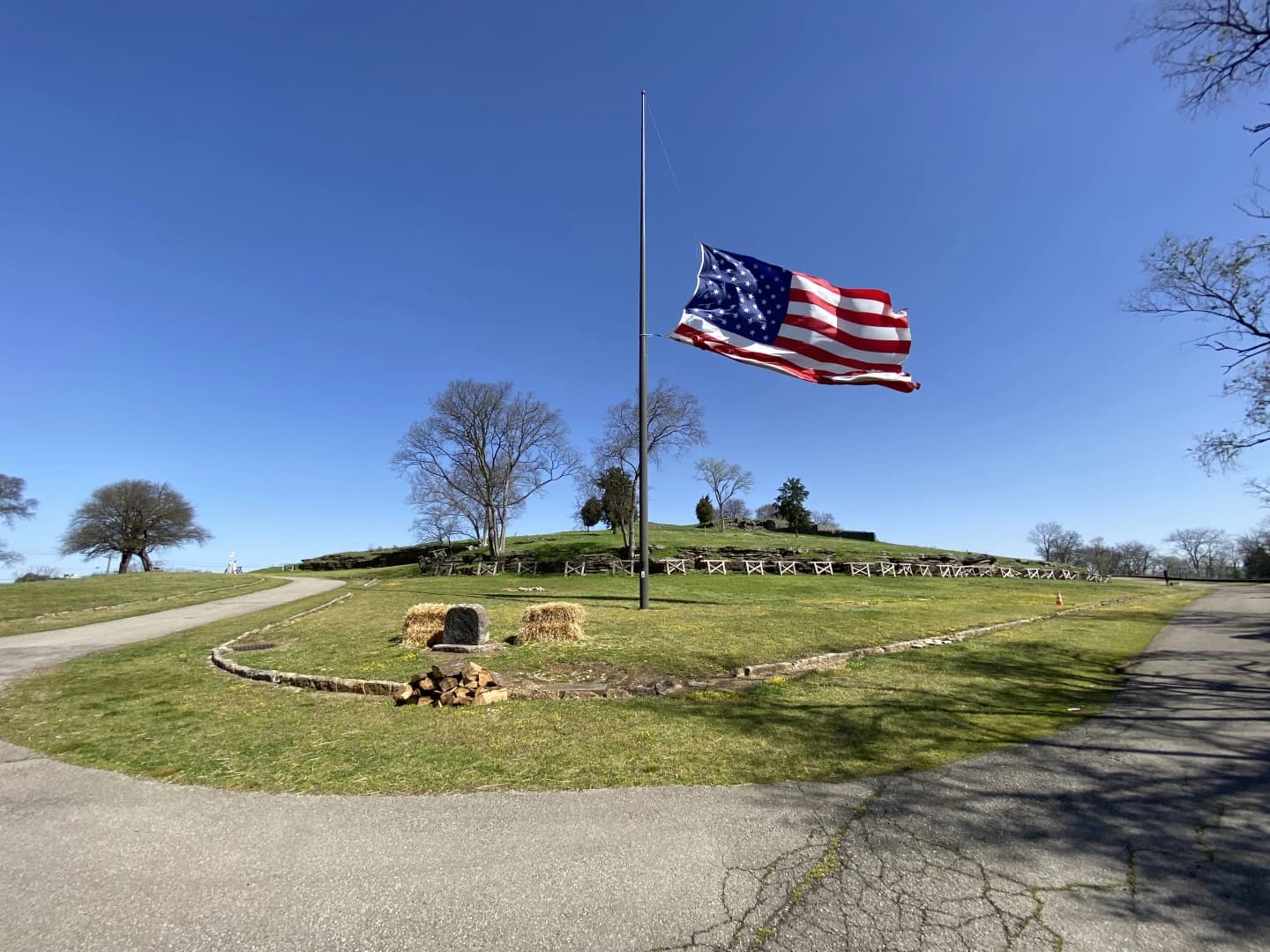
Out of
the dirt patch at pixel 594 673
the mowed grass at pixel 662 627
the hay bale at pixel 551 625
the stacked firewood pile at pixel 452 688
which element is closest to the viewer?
the stacked firewood pile at pixel 452 688

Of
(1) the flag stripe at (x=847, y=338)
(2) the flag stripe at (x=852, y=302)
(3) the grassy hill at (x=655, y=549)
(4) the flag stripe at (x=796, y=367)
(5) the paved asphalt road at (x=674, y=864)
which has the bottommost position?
(5) the paved asphalt road at (x=674, y=864)

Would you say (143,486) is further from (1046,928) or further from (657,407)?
(1046,928)

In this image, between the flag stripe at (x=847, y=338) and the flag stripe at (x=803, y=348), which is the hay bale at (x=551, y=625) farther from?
the flag stripe at (x=847, y=338)

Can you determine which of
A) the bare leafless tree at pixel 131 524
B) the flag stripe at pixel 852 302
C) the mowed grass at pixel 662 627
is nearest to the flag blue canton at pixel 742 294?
the flag stripe at pixel 852 302

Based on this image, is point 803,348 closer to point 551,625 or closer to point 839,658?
point 839,658

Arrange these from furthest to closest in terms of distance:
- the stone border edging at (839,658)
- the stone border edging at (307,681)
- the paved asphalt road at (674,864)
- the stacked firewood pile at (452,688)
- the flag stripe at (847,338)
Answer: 1. the flag stripe at (847,338)
2. the stone border edging at (839,658)
3. the stone border edging at (307,681)
4. the stacked firewood pile at (452,688)
5. the paved asphalt road at (674,864)

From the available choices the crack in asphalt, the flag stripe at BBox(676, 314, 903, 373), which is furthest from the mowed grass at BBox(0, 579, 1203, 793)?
the flag stripe at BBox(676, 314, 903, 373)

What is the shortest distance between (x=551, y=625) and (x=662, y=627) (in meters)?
2.65

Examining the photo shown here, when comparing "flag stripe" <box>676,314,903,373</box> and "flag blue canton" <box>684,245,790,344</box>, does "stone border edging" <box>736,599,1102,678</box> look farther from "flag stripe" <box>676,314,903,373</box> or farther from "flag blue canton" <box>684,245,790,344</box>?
"flag blue canton" <box>684,245,790,344</box>

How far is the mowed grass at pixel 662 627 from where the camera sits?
30.8 feet

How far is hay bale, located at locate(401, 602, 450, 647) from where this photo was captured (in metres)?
11.1

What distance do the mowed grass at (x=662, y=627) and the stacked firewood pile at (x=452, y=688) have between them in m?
1.06

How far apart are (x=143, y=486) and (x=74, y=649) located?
61445mm

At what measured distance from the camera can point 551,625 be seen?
10977 mm
